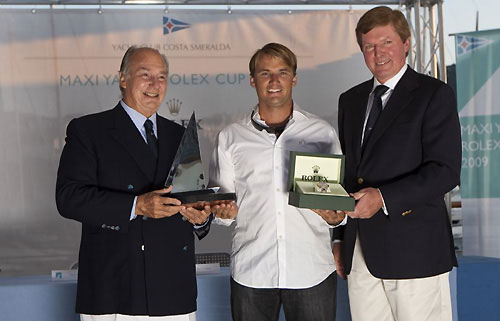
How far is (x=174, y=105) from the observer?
6.92 meters

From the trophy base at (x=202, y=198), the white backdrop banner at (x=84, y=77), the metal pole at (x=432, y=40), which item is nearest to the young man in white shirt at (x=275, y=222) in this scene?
the trophy base at (x=202, y=198)

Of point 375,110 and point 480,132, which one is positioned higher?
point 375,110

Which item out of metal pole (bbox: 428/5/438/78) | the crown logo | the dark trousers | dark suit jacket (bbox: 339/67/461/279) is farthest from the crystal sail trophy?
the crown logo

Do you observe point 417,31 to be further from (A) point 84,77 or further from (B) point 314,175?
(B) point 314,175

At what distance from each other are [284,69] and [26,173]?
184 inches

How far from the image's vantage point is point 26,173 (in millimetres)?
6766

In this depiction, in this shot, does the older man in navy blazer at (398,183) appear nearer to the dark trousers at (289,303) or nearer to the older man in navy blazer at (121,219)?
the dark trousers at (289,303)

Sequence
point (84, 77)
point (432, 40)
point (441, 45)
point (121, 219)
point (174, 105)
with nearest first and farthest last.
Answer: point (121, 219) < point (441, 45) < point (432, 40) < point (84, 77) < point (174, 105)

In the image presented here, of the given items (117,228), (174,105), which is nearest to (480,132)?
(174,105)

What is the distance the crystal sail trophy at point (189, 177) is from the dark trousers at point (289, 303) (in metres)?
0.44

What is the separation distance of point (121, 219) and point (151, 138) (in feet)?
1.09

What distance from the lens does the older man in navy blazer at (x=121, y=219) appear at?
2.41m

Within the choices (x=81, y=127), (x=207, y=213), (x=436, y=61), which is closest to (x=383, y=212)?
(x=207, y=213)

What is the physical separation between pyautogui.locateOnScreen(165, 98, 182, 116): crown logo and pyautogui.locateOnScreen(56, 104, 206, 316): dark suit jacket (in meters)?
4.42
